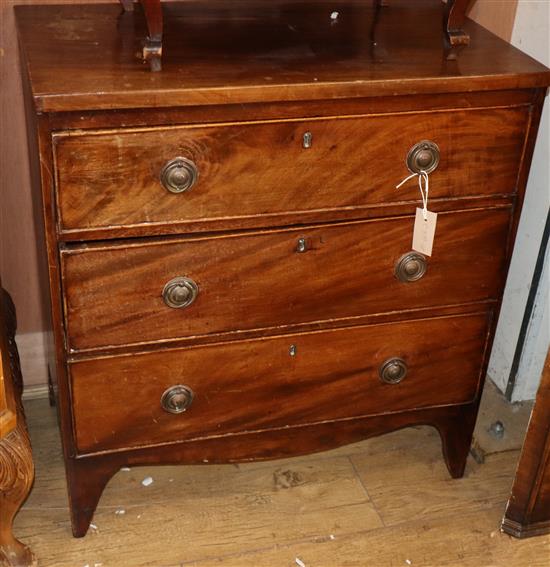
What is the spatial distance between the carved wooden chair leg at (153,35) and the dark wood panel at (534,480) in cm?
91

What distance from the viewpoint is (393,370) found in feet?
6.07

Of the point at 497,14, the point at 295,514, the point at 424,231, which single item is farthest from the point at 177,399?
the point at 497,14

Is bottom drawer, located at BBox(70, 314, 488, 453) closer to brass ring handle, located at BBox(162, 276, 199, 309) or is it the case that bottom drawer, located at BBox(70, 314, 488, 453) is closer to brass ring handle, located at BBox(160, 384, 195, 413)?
brass ring handle, located at BBox(160, 384, 195, 413)

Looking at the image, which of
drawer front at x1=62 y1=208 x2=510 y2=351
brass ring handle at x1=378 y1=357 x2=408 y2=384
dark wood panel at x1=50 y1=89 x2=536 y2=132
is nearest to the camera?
dark wood panel at x1=50 y1=89 x2=536 y2=132

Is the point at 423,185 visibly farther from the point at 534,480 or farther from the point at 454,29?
the point at 534,480

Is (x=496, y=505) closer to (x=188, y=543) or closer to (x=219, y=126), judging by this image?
(x=188, y=543)

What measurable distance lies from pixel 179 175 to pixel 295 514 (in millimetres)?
857

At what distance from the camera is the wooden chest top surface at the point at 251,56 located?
56.4 inches

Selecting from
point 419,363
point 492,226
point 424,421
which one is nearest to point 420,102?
point 492,226

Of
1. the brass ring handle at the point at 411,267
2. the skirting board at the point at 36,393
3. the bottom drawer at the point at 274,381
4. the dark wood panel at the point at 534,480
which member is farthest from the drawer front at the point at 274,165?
the skirting board at the point at 36,393

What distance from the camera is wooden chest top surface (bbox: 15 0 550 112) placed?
143cm

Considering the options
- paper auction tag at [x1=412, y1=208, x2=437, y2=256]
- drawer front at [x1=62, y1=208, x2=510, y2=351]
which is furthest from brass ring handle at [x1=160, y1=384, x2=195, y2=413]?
paper auction tag at [x1=412, y1=208, x2=437, y2=256]

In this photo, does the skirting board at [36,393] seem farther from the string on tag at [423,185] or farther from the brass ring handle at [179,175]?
the string on tag at [423,185]

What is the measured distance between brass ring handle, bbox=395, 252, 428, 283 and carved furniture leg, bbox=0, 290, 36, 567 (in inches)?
29.2
